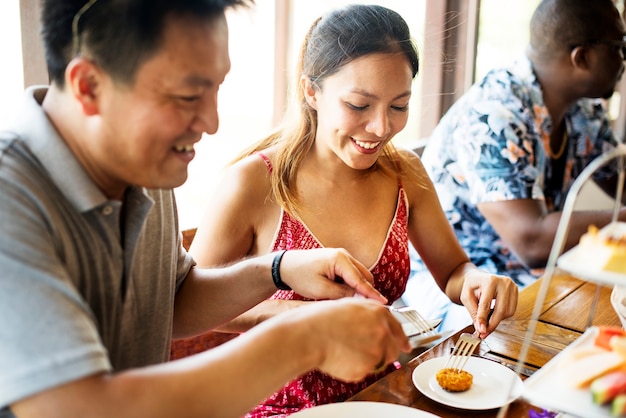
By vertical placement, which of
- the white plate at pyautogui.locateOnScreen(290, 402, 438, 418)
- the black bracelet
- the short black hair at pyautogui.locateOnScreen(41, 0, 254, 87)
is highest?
the short black hair at pyautogui.locateOnScreen(41, 0, 254, 87)

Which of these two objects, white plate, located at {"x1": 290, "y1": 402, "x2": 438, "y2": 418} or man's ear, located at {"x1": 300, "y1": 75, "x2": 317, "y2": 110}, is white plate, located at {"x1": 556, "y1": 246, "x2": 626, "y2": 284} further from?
man's ear, located at {"x1": 300, "y1": 75, "x2": 317, "y2": 110}

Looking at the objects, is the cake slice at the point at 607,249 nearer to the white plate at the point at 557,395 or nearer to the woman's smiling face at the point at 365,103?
the white plate at the point at 557,395

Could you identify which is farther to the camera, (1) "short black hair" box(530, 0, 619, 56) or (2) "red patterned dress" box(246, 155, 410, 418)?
(1) "short black hair" box(530, 0, 619, 56)

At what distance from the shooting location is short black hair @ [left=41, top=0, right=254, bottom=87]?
0.83 metres

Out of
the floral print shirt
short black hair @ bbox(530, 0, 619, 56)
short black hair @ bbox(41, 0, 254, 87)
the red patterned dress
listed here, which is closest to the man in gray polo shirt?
short black hair @ bbox(41, 0, 254, 87)

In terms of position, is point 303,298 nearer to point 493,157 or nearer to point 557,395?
point 557,395

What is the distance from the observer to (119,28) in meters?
0.83

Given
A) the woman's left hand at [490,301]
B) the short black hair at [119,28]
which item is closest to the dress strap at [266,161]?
Answer: the woman's left hand at [490,301]

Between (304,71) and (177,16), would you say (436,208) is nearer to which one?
(304,71)

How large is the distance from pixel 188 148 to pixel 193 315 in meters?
0.47

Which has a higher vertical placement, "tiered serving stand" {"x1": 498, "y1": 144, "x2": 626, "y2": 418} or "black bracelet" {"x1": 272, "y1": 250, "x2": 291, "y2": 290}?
"tiered serving stand" {"x1": 498, "y1": 144, "x2": 626, "y2": 418}

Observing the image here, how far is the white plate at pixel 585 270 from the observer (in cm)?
67

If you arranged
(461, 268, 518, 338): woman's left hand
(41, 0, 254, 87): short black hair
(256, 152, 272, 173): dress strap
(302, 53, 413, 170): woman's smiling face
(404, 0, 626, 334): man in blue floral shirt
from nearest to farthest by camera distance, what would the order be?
(41, 0, 254, 87): short black hair → (461, 268, 518, 338): woman's left hand → (302, 53, 413, 170): woman's smiling face → (256, 152, 272, 173): dress strap → (404, 0, 626, 334): man in blue floral shirt

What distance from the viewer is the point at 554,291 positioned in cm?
179
